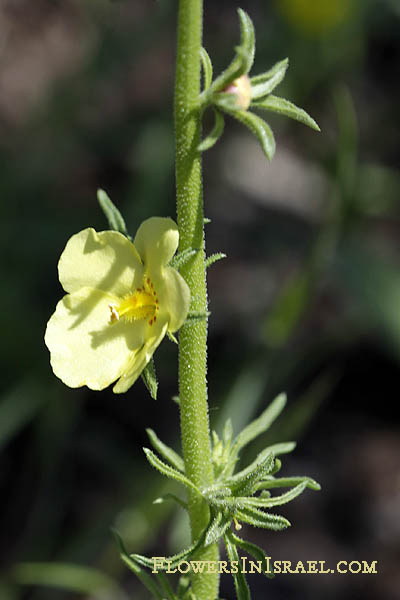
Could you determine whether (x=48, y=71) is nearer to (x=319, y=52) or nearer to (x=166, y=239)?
(x=319, y=52)

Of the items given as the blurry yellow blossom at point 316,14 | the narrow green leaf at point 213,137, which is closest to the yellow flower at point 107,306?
the narrow green leaf at point 213,137

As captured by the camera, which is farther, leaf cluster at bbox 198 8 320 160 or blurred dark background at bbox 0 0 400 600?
blurred dark background at bbox 0 0 400 600

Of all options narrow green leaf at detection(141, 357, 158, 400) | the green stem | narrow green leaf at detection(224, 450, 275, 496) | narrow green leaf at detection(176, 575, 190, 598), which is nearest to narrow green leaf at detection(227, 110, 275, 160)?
the green stem

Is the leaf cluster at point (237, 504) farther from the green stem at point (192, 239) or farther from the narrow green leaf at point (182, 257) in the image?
the narrow green leaf at point (182, 257)

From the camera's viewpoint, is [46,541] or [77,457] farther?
[77,457]

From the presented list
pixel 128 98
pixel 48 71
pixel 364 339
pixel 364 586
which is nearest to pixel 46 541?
pixel 364 586

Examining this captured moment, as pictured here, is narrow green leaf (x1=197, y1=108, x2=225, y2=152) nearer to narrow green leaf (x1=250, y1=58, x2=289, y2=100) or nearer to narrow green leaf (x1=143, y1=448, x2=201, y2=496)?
Result: narrow green leaf (x1=250, y1=58, x2=289, y2=100)

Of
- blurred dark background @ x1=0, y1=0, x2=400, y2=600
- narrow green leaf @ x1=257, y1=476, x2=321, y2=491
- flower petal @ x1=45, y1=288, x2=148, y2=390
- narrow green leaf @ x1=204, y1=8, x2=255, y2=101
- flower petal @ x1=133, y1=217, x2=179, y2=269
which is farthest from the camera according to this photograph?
blurred dark background @ x1=0, y1=0, x2=400, y2=600
